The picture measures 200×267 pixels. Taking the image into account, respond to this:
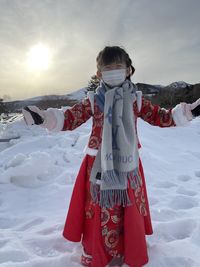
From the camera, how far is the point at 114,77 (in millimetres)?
2256

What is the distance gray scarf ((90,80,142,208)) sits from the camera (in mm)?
2145

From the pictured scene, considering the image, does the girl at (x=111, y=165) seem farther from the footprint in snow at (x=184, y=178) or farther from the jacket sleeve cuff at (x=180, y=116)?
the footprint in snow at (x=184, y=178)

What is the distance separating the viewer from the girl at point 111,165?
85.3 inches

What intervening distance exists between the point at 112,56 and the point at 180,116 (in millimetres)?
629

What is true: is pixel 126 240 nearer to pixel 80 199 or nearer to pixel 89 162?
pixel 80 199

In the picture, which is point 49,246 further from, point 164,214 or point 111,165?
point 164,214

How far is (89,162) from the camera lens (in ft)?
7.77

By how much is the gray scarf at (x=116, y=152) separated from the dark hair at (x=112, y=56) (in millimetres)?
185

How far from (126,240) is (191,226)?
2.74ft

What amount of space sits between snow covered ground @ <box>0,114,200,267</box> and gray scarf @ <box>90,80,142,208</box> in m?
0.57

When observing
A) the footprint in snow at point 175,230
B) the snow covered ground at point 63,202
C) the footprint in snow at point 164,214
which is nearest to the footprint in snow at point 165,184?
the snow covered ground at point 63,202

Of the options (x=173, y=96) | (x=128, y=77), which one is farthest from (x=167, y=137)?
(x=173, y=96)

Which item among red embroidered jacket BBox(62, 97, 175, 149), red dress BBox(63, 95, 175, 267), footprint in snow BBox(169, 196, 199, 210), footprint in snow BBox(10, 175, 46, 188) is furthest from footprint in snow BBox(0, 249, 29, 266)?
footprint in snow BBox(10, 175, 46, 188)

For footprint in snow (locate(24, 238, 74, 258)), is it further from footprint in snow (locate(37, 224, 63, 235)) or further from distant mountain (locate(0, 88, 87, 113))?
distant mountain (locate(0, 88, 87, 113))
